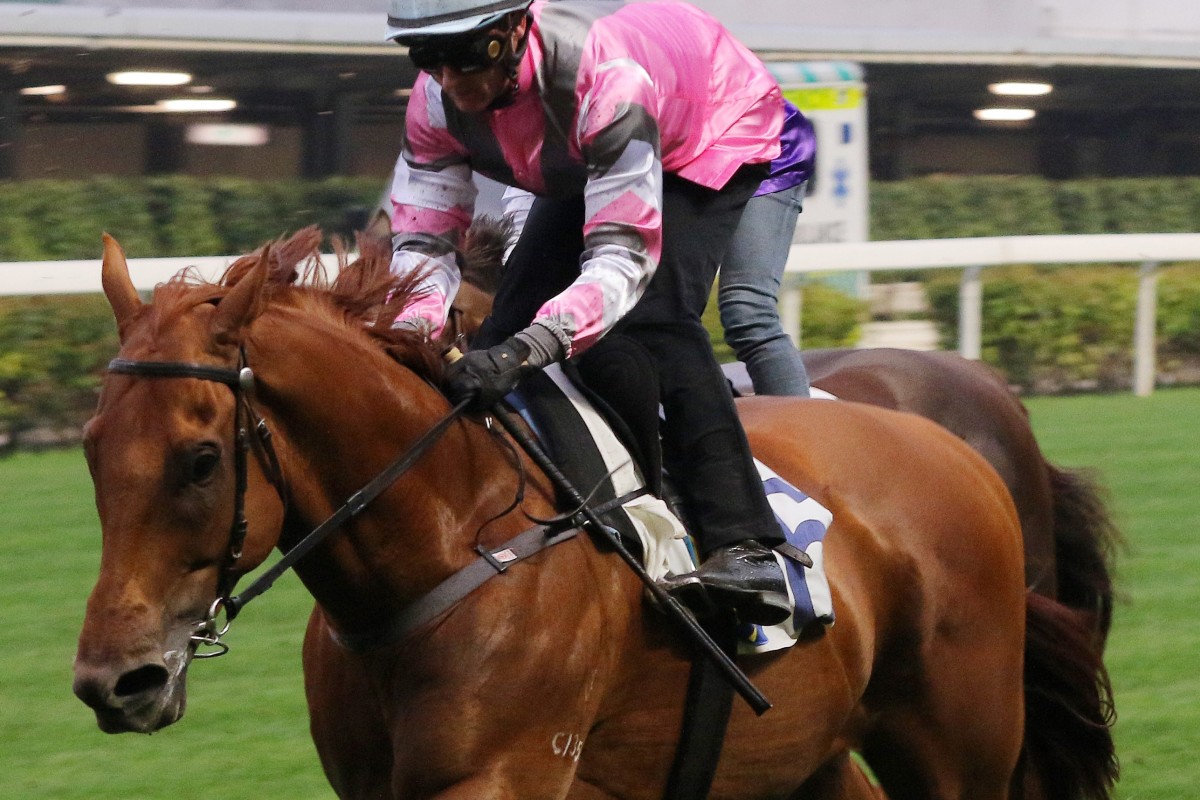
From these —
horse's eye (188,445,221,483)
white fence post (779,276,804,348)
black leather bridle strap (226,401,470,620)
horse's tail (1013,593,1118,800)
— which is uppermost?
horse's eye (188,445,221,483)

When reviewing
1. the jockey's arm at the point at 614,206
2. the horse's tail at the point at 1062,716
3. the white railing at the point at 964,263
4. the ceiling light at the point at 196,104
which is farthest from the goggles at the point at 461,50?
the ceiling light at the point at 196,104

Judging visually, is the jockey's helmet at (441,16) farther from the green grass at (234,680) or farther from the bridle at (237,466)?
the green grass at (234,680)

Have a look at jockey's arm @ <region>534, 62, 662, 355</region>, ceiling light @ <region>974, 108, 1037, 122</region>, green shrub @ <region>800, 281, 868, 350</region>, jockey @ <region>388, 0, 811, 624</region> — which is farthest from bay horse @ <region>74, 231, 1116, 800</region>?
ceiling light @ <region>974, 108, 1037, 122</region>

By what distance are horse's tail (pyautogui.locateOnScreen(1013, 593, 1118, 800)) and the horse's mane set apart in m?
1.69

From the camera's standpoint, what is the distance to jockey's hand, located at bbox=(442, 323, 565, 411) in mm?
2504

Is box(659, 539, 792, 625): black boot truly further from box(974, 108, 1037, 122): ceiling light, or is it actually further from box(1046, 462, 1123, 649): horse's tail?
box(974, 108, 1037, 122): ceiling light

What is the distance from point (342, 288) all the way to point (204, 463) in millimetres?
463

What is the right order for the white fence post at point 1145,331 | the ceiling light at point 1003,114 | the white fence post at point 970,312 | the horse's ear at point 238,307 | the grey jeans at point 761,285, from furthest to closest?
the ceiling light at point 1003,114, the white fence post at point 1145,331, the white fence post at point 970,312, the grey jeans at point 761,285, the horse's ear at point 238,307

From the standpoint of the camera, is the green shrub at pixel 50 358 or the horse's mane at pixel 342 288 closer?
the horse's mane at pixel 342 288

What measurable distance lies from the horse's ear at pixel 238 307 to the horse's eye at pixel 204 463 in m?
0.16

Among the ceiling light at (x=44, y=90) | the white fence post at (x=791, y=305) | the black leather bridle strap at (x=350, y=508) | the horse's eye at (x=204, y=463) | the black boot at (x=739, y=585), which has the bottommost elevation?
the white fence post at (x=791, y=305)

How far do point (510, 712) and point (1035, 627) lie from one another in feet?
5.27

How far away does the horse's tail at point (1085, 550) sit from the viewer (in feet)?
14.8

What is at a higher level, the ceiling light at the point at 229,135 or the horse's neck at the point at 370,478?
the horse's neck at the point at 370,478
